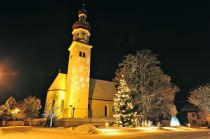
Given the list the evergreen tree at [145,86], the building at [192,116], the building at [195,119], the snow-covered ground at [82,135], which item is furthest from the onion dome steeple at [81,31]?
the building at [195,119]

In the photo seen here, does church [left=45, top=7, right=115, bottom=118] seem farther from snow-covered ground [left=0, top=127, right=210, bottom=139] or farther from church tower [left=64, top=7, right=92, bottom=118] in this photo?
snow-covered ground [left=0, top=127, right=210, bottom=139]

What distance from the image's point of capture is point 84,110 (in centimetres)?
3531

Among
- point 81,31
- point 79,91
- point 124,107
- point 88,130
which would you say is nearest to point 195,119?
point 124,107

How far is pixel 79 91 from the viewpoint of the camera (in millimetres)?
35781

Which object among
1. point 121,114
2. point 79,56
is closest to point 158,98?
point 121,114

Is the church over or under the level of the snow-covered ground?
over

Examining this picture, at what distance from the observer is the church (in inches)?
1379

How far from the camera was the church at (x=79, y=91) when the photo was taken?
35.0m

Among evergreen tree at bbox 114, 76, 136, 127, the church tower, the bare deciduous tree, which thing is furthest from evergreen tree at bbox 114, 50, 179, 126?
the church tower

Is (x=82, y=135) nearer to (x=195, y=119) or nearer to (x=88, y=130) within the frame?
(x=88, y=130)

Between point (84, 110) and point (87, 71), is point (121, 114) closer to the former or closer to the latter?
point (84, 110)

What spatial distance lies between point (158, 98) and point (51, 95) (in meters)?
19.6

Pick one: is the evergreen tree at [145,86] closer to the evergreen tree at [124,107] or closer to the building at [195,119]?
the evergreen tree at [124,107]

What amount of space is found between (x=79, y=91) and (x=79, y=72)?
3.60 meters
